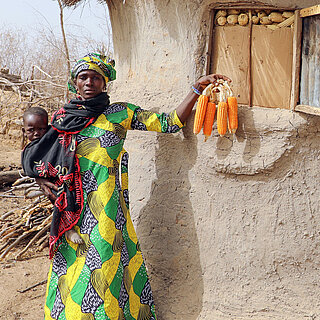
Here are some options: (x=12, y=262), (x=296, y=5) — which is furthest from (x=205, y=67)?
(x=12, y=262)

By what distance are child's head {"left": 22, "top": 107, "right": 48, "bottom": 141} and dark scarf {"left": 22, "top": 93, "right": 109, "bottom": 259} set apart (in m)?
0.04

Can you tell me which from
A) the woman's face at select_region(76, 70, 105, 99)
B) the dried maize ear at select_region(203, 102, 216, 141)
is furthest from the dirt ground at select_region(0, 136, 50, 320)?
the dried maize ear at select_region(203, 102, 216, 141)

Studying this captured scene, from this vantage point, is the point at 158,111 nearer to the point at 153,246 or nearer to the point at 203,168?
the point at 203,168

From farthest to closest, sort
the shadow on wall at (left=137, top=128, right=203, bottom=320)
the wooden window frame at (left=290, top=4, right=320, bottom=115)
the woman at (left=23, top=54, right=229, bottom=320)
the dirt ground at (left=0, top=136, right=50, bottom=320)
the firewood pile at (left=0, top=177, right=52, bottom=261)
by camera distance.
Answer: the firewood pile at (left=0, top=177, right=52, bottom=261)
the dirt ground at (left=0, top=136, right=50, bottom=320)
the shadow on wall at (left=137, top=128, right=203, bottom=320)
the woman at (left=23, top=54, right=229, bottom=320)
the wooden window frame at (left=290, top=4, right=320, bottom=115)

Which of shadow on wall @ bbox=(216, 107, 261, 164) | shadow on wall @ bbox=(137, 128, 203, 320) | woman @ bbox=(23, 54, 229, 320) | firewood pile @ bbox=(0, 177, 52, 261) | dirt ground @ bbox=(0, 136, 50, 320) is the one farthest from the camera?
firewood pile @ bbox=(0, 177, 52, 261)

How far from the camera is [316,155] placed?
8.94 feet

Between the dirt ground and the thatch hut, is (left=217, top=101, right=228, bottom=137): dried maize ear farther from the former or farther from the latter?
the dirt ground

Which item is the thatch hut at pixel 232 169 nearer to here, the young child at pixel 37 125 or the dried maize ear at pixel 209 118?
the dried maize ear at pixel 209 118

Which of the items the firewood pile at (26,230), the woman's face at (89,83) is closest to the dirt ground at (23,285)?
the firewood pile at (26,230)

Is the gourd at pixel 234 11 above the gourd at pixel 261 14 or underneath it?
above

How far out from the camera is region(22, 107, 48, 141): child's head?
2.65 metres

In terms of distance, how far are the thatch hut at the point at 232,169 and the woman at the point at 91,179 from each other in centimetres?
30

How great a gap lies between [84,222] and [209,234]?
2.77 feet

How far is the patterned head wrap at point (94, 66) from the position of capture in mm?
2613
